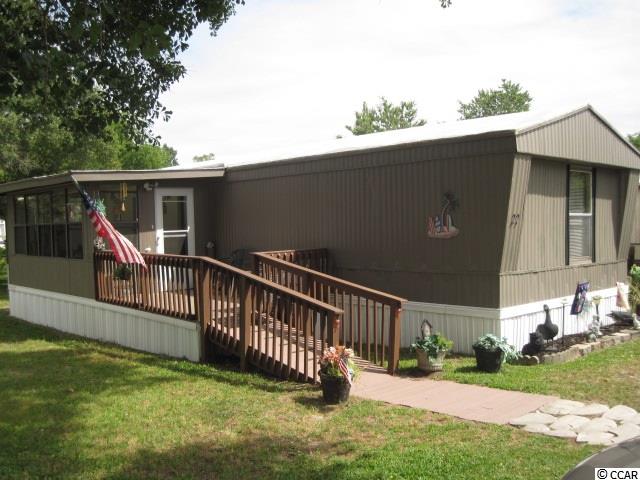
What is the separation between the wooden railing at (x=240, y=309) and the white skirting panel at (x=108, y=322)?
0.20 m

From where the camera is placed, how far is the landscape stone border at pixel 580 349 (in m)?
8.05

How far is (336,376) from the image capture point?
240 inches

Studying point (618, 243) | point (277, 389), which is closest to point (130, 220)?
point (277, 389)

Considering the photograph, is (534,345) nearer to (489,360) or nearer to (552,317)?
(489,360)

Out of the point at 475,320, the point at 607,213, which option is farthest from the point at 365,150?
the point at 607,213

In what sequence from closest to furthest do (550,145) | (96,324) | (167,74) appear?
(167,74), (550,145), (96,324)

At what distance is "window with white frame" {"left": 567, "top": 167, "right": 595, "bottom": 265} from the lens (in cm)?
1006

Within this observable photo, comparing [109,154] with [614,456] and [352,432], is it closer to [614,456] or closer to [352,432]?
[352,432]

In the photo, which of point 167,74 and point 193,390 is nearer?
point 193,390

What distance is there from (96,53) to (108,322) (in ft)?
16.0

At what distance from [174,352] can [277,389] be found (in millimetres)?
2692

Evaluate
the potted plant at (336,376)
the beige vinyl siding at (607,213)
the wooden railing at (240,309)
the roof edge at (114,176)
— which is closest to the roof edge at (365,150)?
the roof edge at (114,176)

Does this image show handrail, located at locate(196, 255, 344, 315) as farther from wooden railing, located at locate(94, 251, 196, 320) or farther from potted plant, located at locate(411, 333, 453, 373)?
potted plant, located at locate(411, 333, 453, 373)

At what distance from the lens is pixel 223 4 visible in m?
7.48
